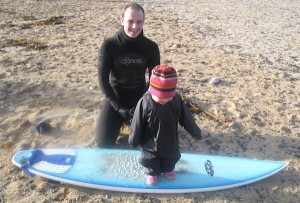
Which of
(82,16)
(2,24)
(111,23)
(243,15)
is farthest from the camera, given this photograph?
(243,15)

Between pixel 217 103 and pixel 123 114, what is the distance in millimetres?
1722

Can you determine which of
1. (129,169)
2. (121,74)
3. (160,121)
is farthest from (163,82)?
(121,74)

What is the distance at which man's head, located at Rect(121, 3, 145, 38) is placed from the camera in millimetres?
3266

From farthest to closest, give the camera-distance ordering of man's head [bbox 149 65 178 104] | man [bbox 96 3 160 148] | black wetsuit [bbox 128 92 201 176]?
man [bbox 96 3 160 148]
black wetsuit [bbox 128 92 201 176]
man's head [bbox 149 65 178 104]

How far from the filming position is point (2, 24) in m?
8.13

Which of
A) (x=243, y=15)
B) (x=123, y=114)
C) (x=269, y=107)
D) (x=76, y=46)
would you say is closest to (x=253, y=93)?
(x=269, y=107)

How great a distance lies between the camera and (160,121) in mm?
2824

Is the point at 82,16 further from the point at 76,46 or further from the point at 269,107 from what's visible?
the point at 269,107

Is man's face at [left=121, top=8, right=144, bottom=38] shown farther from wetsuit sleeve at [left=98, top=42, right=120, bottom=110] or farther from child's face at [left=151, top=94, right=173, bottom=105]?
child's face at [left=151, top=94, right=173, bottom=105]

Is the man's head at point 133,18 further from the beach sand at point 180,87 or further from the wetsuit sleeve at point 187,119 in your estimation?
the beach sand at point 180,87

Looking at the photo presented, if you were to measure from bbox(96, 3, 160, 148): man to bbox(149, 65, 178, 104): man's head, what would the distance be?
100 centimetres

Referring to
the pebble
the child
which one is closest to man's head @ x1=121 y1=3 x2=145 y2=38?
the child

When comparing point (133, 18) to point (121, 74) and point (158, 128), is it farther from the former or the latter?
point (158, 128)

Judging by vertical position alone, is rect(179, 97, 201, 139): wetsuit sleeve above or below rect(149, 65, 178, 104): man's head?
below
